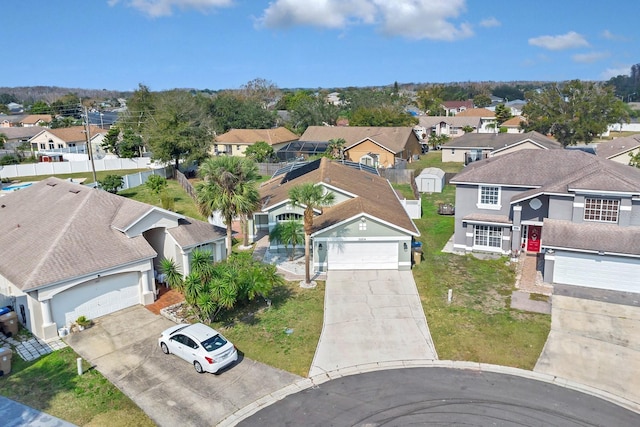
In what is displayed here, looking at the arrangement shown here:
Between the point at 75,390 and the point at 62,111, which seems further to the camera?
the point at 62,111

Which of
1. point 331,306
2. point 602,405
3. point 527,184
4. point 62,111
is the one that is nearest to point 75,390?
point 331,306

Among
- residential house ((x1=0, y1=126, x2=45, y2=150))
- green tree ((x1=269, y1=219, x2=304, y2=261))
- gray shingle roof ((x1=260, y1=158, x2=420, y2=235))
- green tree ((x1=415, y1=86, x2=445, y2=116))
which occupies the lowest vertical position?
green tree ((x1=269, y1=219, x2=304, y2=261))

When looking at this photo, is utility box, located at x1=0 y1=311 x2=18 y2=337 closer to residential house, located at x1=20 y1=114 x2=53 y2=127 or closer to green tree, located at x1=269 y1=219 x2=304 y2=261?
green tree, located at x1=269 y1=219 x2=304 y2=261

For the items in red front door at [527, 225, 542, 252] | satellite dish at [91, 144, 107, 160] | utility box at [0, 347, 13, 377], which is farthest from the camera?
satellite dish at [91, 144, 107, 160]

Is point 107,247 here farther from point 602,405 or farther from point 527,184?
point 527,184

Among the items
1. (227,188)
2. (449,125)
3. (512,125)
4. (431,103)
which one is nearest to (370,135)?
(449,125)

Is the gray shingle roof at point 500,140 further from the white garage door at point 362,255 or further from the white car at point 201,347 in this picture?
the white car at point 201,347

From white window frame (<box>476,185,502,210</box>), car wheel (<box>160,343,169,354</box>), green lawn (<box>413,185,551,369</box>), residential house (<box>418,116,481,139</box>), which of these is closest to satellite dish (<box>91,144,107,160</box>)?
residential house (<box>418,116,481,139</box>)
